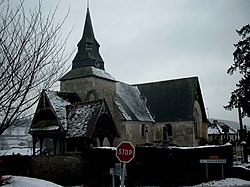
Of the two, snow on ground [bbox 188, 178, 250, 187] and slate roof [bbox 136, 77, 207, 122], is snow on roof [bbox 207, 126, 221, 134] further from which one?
snow on ground [bbox 188, 178, 250, 187]

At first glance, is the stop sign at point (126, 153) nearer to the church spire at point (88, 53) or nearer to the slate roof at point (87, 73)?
the slate roof at point (87, 73)

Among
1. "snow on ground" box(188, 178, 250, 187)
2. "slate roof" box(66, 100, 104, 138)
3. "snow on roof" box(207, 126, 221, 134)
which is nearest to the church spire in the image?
"slate roof" box(66, 100, 104, 138)

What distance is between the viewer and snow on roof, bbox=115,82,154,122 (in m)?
35.8

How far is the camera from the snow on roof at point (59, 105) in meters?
25.8

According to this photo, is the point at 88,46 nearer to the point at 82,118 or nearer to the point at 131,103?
the point at 131,103

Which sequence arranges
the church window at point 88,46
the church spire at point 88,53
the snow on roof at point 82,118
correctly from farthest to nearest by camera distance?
the church window at point 88,46 → the church spire at point 88,53 → the snow on roof at point 82,118

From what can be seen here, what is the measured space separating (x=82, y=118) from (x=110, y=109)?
33.1 ft

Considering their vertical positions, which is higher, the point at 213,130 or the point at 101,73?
the point at 101,73

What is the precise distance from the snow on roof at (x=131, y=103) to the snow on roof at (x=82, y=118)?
892cm

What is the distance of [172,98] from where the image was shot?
4000 centimetres

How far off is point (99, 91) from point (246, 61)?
15.1 m

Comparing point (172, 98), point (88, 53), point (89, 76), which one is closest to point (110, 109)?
point (89, 76)

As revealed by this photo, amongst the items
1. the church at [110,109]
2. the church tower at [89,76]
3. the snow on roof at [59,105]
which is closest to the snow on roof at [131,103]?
the church at [110,109]

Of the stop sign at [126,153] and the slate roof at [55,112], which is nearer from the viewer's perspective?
the stop sign at [126,153]
